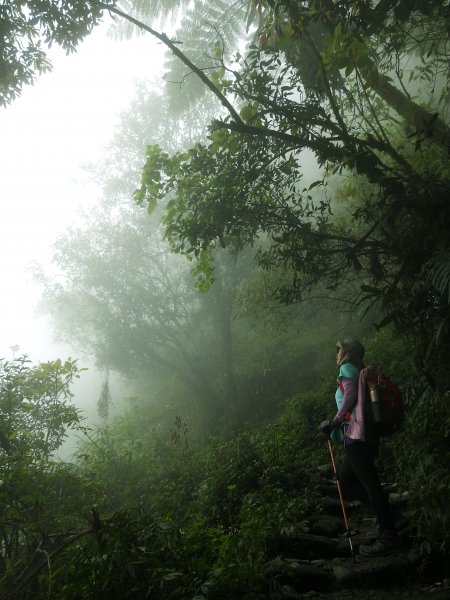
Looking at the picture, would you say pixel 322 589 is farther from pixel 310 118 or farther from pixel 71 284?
pixel 71 284

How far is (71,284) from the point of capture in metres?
15.4

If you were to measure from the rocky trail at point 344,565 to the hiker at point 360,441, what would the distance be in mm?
127

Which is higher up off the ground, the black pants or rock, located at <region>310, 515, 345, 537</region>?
the black pants

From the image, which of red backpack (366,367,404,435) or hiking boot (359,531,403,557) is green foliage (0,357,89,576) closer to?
hiking boot (359,531,403,557)

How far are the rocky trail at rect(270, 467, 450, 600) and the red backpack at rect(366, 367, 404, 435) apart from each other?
86 centimetres

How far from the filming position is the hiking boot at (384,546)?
349 cm

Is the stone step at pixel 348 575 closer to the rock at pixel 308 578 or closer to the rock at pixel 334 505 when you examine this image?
the rock at pixel 308 578

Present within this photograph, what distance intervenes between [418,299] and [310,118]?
1932 mm

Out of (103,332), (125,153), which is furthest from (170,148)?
(103,332)

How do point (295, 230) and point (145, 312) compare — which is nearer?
point (295, 230)

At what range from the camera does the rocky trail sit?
10.1ft

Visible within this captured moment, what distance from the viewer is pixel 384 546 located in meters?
3.49

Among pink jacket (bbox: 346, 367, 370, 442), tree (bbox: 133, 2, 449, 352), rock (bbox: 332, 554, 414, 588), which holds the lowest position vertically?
rock (bbox: 332, 554, 414, 588)

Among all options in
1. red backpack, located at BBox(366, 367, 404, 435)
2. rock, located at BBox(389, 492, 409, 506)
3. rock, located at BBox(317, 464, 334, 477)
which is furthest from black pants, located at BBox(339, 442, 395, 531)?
rock, located at BBox(317, 464, 334, 477)
